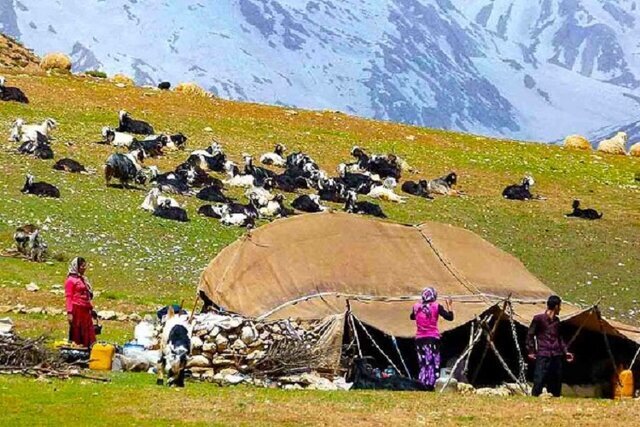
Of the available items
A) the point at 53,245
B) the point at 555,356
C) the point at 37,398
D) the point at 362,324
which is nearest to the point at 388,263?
the point at 362,324

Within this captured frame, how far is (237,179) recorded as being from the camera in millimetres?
44500

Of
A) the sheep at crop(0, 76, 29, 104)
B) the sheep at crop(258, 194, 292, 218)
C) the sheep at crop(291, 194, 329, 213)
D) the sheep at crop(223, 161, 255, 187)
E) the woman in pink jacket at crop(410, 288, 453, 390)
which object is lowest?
the woman in pink jacket at crop(410, 288, 453, 390)

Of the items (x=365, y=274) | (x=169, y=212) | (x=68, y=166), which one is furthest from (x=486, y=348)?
(x=68, y=166)

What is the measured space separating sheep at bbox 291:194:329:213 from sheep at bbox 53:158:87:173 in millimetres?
7955

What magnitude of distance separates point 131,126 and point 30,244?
20.8 m

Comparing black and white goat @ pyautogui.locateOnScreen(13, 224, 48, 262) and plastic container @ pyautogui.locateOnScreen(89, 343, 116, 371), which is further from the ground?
black and white goat @ pyautogui.locateOnScreen(13, 224, 48, 262)

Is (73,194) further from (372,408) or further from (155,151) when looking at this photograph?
(372,408)

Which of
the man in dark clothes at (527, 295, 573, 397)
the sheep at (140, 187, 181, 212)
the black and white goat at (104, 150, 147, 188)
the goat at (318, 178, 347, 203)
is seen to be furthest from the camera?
the goat at (318, 178, 347, 203)

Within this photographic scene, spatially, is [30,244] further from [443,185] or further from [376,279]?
[443,185]

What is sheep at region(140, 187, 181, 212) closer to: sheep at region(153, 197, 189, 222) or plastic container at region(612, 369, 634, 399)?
sheep at region(153, 197, 189, 222)

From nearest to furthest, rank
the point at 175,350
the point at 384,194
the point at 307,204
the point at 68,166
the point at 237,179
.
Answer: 1. the point at 175,350
2. the point at 307,204
3. the point at 68,166
4. the point at 237,179
5. the point at 384,194

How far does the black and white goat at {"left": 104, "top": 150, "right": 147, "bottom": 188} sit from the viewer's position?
40.8 m

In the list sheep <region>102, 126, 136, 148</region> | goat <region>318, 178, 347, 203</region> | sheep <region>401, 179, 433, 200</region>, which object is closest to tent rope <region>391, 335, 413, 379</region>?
goat <region>318, 178, 347, 203</region>

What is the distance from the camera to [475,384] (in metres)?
22.3
